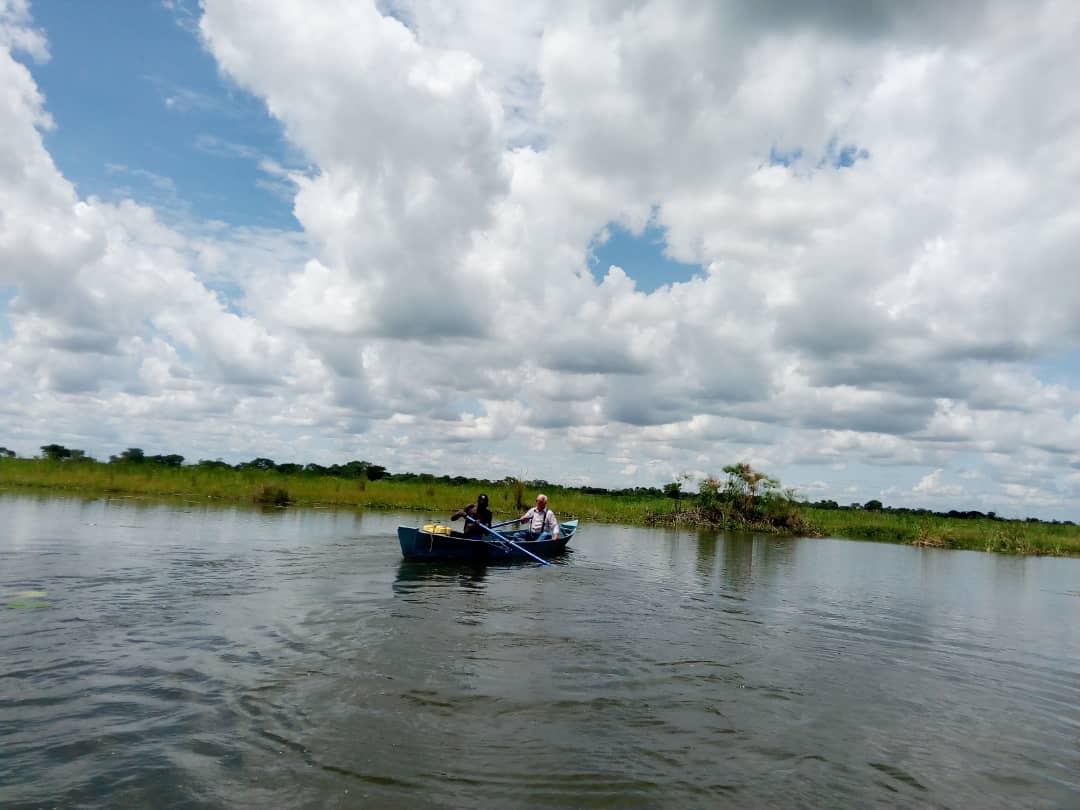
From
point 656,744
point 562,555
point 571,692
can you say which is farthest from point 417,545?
point 656,744

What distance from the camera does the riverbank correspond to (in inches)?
1305

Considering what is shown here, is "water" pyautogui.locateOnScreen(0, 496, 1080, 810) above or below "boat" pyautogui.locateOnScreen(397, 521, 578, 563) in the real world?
below

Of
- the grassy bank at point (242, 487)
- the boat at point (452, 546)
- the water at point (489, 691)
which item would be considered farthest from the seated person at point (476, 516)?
the grassy bank at point (242, 487)

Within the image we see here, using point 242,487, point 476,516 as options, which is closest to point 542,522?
point 476,516

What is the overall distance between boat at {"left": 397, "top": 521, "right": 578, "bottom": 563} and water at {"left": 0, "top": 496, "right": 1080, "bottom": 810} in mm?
956

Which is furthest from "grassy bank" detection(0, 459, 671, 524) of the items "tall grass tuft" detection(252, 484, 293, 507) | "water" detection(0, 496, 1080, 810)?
"water" detection(0, 496, 1080, 810)

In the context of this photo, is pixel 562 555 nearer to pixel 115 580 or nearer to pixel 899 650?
pixel 899 650

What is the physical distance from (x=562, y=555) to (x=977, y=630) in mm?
11039

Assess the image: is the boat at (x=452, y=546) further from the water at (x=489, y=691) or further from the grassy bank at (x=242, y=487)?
the grassy bank at (x=242, y=487)

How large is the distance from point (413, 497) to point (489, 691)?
30.9m

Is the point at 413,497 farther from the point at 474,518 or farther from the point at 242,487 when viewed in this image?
the point at 474,518

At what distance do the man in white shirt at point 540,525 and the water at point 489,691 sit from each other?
185 inches

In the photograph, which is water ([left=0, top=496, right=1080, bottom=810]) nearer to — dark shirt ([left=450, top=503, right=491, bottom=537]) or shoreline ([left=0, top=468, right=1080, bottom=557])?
dark shirt ([left=450, top=503, right=491, bottom=537])

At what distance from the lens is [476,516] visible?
19.0m
